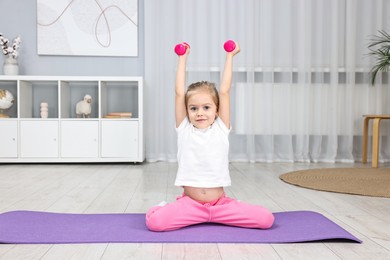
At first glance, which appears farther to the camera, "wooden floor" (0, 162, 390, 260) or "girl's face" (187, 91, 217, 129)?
"girl's face" (187, 91, 217, 129)

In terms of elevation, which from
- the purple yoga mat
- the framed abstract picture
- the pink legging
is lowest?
the purple yoga mat

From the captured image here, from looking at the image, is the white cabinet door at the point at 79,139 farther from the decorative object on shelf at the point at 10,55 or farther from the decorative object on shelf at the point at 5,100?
the decorative object on shelf at the point at 10,55

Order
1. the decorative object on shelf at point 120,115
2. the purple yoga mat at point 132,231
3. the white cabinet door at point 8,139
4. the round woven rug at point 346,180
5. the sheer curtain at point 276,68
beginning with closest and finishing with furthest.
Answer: the purple yoga mat at point 132,231 < the round woven rug at point 346,180 < the white cabinet door at point 8,139 < the decorative object on shelf at point 120,115 < the sheer curtain at point 276,68

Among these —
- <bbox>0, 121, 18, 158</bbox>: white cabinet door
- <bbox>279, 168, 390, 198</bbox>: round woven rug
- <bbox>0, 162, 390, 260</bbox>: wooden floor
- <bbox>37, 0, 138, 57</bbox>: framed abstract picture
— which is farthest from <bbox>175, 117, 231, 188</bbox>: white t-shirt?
<bbox>37, 0, 138, 57</bbox>: framed abstract picture

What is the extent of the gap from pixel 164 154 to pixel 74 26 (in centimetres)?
131

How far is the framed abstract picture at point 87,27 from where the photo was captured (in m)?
4.29

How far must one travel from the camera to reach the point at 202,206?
1.78m

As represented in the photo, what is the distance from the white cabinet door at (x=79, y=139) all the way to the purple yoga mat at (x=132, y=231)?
6.73 ft

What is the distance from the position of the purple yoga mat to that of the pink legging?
2cm

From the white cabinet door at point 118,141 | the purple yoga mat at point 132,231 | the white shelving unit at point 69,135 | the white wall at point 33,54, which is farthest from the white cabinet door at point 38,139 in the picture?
the purple yoga mat at point 132,231

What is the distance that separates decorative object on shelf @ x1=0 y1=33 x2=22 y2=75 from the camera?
4090 millimetres

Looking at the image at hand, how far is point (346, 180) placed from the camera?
10.1ft

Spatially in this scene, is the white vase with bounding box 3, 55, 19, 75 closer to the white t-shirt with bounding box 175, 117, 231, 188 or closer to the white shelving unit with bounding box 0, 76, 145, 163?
the white shelving unit with bounding box 0, 76, 145, 163

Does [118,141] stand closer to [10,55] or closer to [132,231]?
[10,55]
